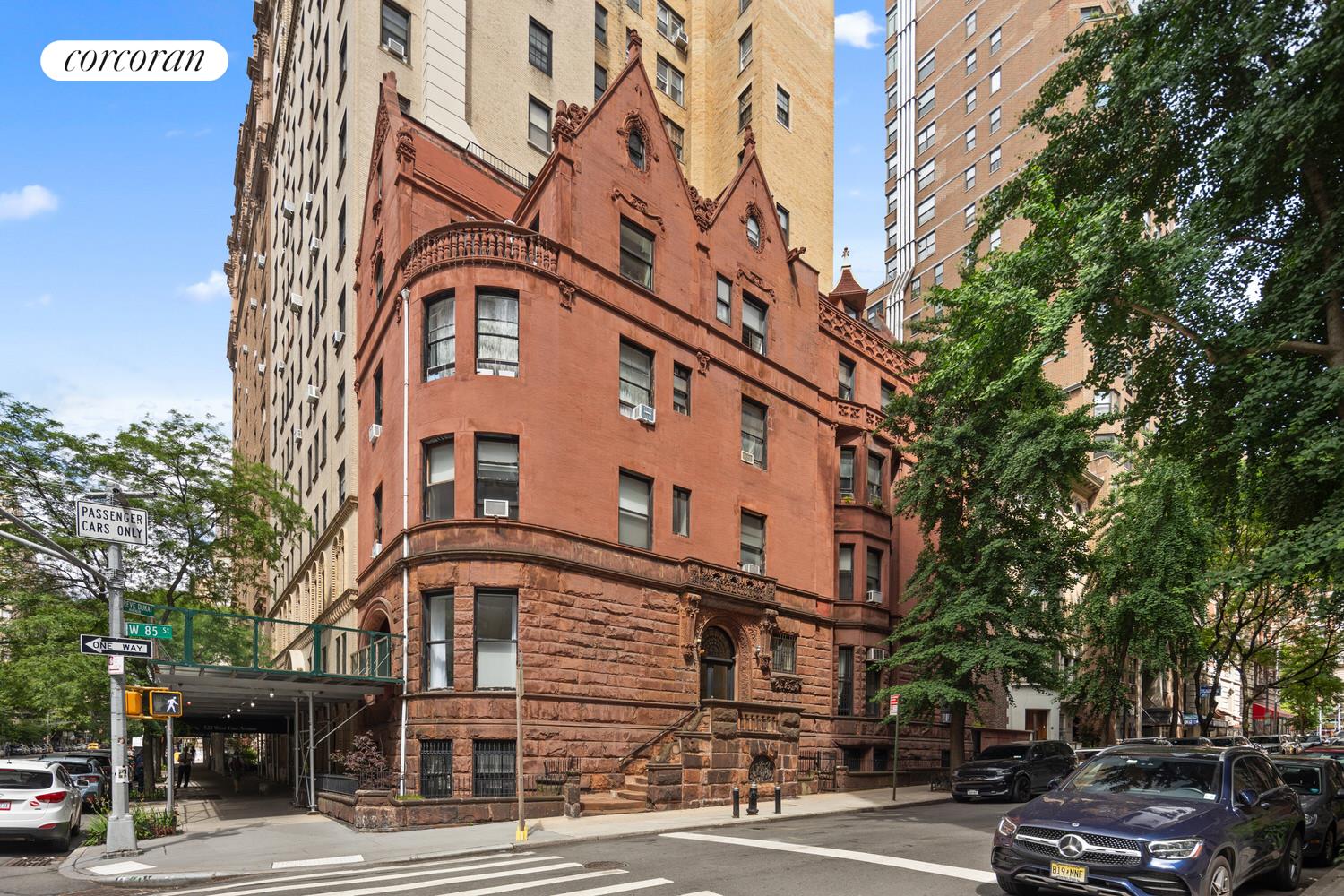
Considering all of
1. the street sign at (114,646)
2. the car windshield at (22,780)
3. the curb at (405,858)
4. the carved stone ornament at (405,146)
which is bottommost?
the curb at (405,858)

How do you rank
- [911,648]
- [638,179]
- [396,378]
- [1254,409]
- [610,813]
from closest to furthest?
1. [1254,409]
2. [610,813]
3. [396,378]
4. [638,179]
5. [911,648]

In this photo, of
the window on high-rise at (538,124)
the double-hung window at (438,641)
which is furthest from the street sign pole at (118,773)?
the window on high-rise at (538,124)

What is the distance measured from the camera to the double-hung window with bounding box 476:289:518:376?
24.1 metres

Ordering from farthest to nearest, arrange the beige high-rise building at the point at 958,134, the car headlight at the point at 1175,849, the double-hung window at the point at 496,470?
the beige high-rise building at the point at 958,134, the double-hung window at the point at 496,470, the car headlight at the point at 1175,849

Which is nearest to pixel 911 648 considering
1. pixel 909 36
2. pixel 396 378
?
pixel 396 378

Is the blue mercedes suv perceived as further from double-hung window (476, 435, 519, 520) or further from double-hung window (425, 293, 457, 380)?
double-hung window (425, 293, 457, 380)

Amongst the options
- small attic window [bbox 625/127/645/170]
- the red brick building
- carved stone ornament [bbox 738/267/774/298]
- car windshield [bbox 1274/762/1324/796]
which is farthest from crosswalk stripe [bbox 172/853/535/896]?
carved stone ornament [bbox 738/267/774/298]

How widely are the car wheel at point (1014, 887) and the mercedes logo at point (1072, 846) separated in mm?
781

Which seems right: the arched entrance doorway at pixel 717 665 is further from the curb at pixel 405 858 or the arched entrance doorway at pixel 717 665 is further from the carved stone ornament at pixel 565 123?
the carved stone ornament at pixel 565 123

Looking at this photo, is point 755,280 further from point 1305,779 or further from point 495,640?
point 1305,779

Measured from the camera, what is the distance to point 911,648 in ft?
105

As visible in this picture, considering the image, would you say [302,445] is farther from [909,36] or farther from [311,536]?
[909,36]

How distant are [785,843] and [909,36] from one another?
7019cm

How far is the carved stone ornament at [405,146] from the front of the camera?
26031 mm
